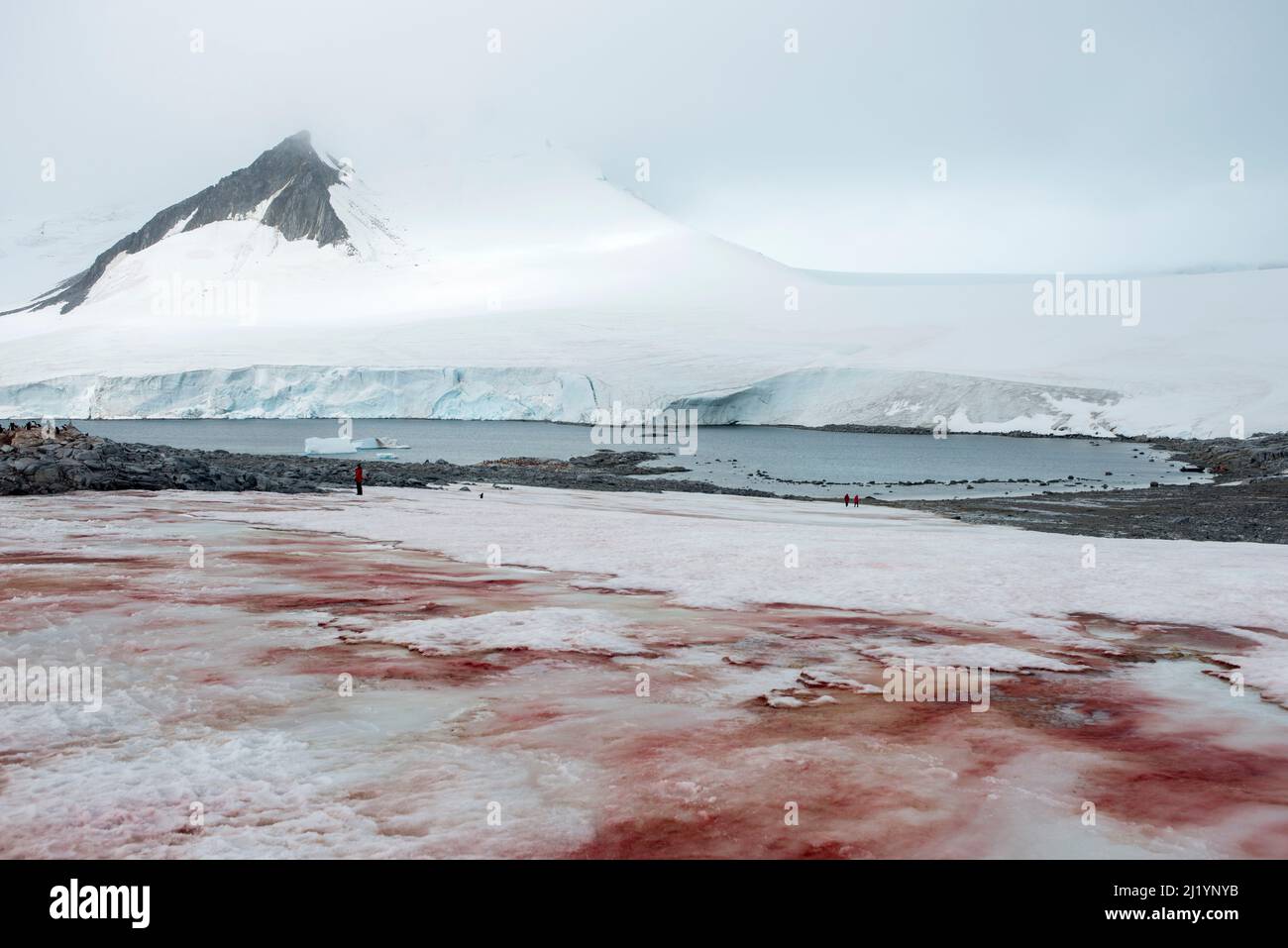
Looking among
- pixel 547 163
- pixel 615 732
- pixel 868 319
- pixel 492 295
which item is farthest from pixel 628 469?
pixel 547 163

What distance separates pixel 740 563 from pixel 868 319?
94.2 m

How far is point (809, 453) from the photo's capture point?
57750 mm

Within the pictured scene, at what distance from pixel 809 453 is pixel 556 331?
45855 millimetres

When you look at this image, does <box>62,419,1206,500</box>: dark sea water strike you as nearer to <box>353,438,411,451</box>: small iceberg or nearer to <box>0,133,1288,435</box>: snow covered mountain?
<box>353,438,411,451</box>: small iceberg

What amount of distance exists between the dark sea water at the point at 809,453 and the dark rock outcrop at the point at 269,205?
237 ft

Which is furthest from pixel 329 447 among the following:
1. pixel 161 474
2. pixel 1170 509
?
pixel 1170 509

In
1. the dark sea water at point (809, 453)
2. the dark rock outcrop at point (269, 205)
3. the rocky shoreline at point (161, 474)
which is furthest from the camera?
the dark rock outcrop at point (269, 205)

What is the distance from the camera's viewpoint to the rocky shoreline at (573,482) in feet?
62.8

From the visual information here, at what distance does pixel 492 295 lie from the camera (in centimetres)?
12225

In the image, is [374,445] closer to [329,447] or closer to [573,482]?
[329,447]

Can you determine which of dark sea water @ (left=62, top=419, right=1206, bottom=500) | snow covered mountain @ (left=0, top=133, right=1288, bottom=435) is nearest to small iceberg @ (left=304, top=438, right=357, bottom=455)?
dark sea water @ (left=62, top=419, right=1206, bottom=500)

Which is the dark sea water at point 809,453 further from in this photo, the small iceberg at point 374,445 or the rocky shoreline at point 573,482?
the rocky shoreline at point 573,482

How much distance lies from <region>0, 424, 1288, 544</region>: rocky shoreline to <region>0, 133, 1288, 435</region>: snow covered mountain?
1249 inches

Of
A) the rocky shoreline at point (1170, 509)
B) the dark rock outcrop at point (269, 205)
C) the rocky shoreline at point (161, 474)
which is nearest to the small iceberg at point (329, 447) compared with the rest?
the rocky shoreline at point (161, 474)
